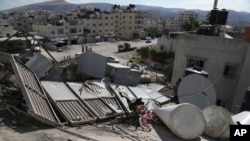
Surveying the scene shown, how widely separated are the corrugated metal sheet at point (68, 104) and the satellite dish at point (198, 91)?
5.66 meters

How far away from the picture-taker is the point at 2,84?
9773mm

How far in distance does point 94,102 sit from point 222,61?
10156mm

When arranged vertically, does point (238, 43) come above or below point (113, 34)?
above

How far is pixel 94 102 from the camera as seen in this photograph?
942 centimetres

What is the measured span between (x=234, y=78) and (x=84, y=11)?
8502 cm

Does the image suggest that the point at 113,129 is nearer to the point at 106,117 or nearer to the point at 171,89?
the point at 106,117

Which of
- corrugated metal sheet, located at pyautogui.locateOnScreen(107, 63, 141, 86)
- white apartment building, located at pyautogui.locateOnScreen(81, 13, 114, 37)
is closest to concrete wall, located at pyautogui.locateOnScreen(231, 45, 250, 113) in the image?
corrugated metal sheet, located at pyautogui.locateOnScreen(107, 63, 141, 86)

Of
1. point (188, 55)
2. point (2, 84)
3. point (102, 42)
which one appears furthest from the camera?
point (102, 42)

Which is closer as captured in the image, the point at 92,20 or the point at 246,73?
the point at 246,73

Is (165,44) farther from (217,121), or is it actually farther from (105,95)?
(217,121)

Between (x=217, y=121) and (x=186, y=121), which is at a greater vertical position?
(x=186, y=121)

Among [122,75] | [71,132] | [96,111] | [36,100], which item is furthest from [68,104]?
[122,75]

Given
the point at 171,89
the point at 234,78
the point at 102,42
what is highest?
the point at 234,78

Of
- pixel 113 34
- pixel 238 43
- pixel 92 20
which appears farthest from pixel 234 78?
pixel 113 34
